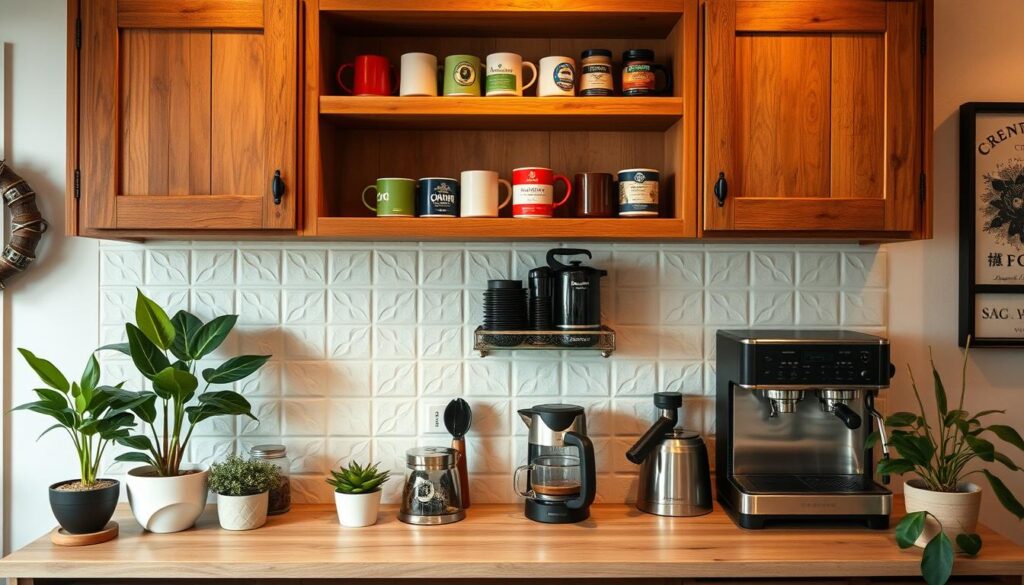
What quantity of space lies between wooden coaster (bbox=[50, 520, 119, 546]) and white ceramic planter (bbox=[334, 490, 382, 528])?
50cm

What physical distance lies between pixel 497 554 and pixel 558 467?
33 cm

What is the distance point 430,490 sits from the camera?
2064 mm

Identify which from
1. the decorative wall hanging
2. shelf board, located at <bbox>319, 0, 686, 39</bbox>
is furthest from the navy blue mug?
the decorative wall hanging

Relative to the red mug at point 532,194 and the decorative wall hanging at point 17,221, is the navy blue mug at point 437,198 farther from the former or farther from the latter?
the decorative wall hanging at point 17,221

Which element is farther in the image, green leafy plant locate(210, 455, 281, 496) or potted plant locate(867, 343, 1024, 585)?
green leafy plant locate(210, 455, 281, 496)

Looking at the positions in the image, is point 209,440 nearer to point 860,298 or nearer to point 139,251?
point 139,251

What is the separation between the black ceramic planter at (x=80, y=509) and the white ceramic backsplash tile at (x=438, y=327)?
0.41m

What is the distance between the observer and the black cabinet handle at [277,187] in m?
1.93

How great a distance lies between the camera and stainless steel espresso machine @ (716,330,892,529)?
196 cm

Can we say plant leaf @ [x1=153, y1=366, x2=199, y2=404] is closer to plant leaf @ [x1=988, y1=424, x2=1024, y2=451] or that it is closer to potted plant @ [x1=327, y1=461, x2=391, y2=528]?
potted plant @ [x1=327, y1=461, x2=391, y2=528]

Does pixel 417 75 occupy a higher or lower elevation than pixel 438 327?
higher

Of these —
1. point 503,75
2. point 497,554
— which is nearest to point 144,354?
point 497,554

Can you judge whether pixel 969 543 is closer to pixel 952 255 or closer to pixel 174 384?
pixel 952 255

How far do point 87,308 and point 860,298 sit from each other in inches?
82.1
